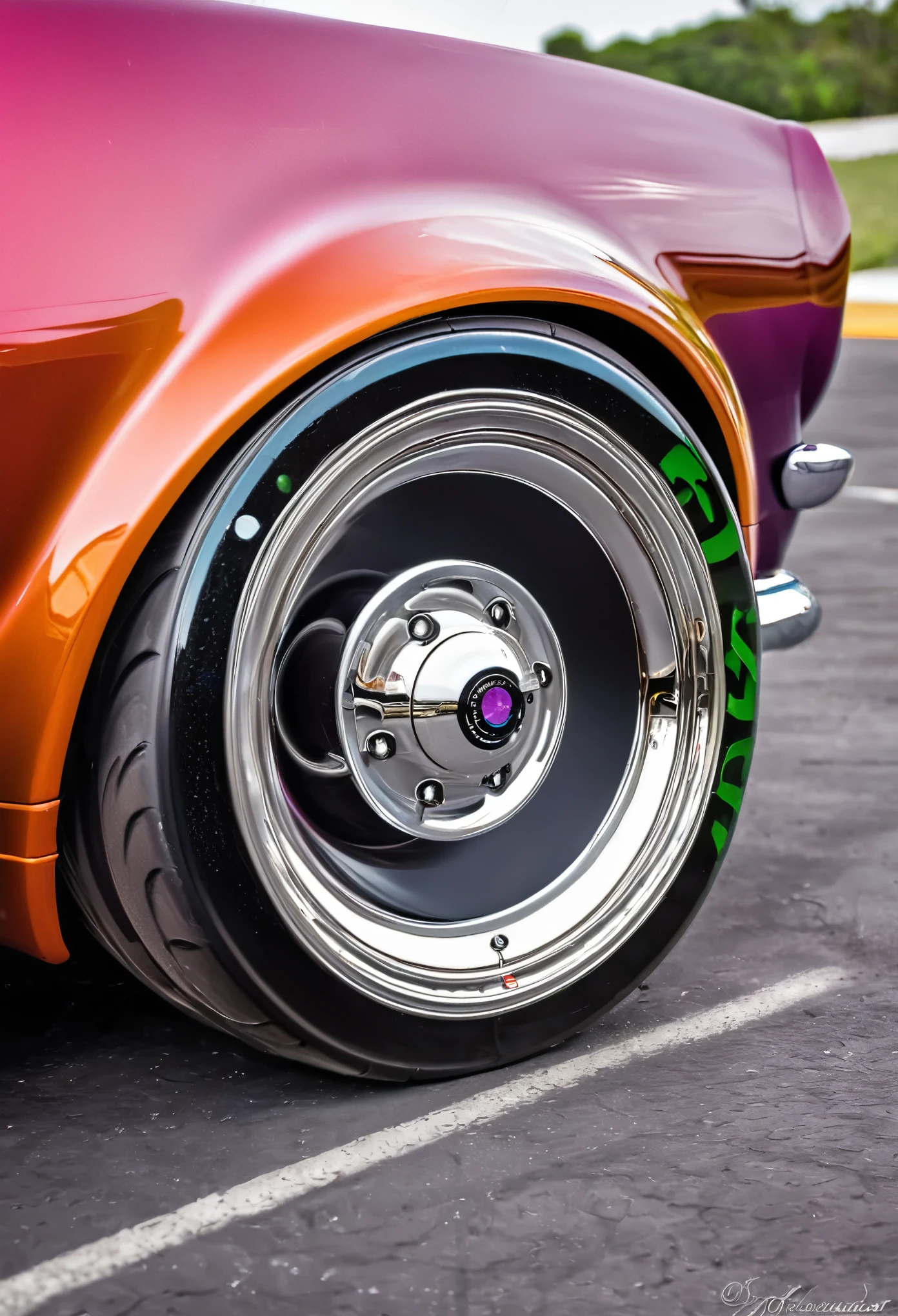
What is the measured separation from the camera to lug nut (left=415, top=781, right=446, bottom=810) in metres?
2.00

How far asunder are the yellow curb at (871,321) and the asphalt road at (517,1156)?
1294cm

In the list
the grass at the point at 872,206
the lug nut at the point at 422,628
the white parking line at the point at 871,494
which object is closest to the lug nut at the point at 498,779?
the lug nut at the point at 422,628

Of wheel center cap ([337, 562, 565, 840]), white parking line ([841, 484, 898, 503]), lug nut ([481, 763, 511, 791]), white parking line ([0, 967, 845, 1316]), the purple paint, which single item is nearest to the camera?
white parking line ([0, 967, 845, 1316])

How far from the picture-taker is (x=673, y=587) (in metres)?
2.11

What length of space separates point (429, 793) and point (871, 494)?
5262mm

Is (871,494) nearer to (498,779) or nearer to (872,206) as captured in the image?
(498,779)

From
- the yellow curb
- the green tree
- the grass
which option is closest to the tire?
the yellow curb

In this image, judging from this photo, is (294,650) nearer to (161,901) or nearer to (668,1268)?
(161,901)

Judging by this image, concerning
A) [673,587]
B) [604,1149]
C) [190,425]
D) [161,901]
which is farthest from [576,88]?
[604,1149]

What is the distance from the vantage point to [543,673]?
2.15 metres

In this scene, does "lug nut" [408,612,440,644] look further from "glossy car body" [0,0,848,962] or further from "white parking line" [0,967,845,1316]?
"white parking line" [0,967,845,1316]

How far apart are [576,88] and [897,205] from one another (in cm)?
2872

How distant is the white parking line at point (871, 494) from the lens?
261 inches

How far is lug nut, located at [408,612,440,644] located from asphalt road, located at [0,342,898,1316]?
60 centimetres
